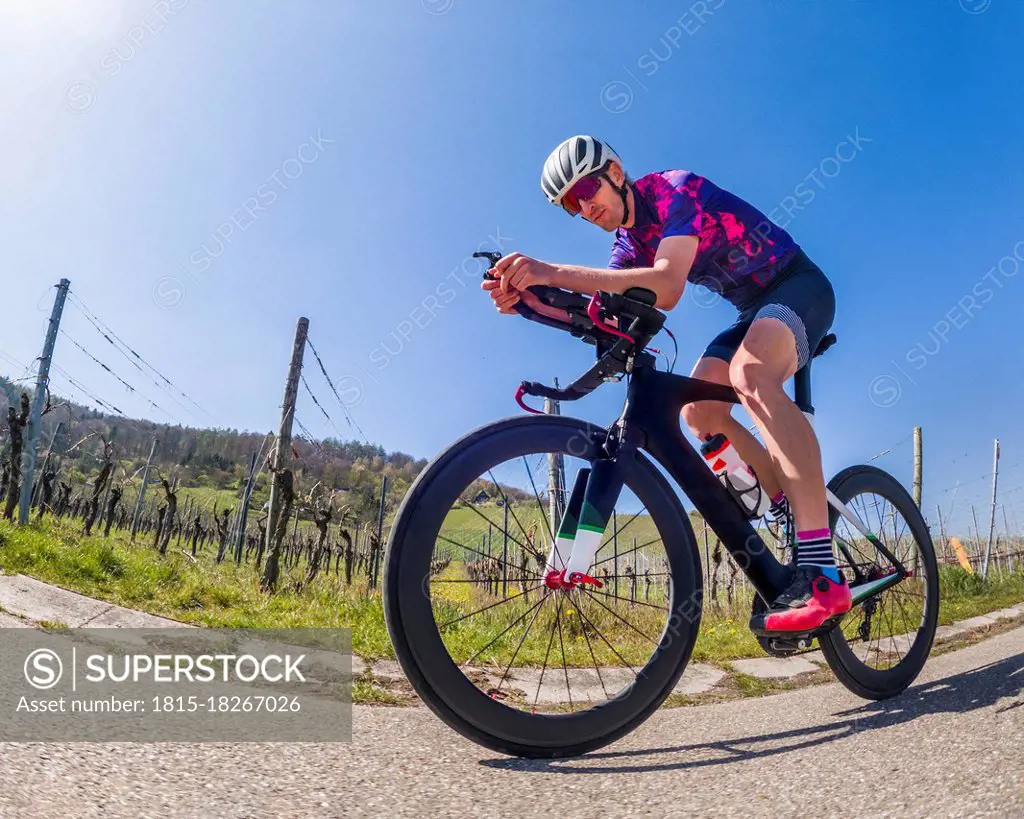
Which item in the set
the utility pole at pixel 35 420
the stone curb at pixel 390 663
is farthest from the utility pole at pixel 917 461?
the utility pole at pixel 35 420

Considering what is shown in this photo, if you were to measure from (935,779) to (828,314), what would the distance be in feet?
5.95

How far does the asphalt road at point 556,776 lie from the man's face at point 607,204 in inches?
75.0

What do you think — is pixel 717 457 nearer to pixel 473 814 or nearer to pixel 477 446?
pixel 477 446

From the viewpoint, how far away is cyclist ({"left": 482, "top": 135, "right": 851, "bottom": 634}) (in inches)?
79.0

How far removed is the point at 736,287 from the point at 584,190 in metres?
0.79

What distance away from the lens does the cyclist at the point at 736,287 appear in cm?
201

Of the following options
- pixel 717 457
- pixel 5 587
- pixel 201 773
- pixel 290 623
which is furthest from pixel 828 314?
pixel 5 587

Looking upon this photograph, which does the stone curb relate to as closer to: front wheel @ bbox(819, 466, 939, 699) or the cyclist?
front wheel @ bbox(819, 466, 939, 699)

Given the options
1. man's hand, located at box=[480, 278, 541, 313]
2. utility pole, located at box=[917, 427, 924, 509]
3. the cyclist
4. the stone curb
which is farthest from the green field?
utility pole, located at box=[917, 427, 924, 509]

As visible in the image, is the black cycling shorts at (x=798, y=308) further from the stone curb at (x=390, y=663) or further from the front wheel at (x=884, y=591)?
the stone curb at (x=390, y=663)

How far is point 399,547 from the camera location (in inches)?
63.4

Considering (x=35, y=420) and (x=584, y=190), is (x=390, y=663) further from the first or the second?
(x=35, y=420)

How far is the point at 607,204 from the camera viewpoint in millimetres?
2457

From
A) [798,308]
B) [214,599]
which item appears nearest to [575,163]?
[798,308]
